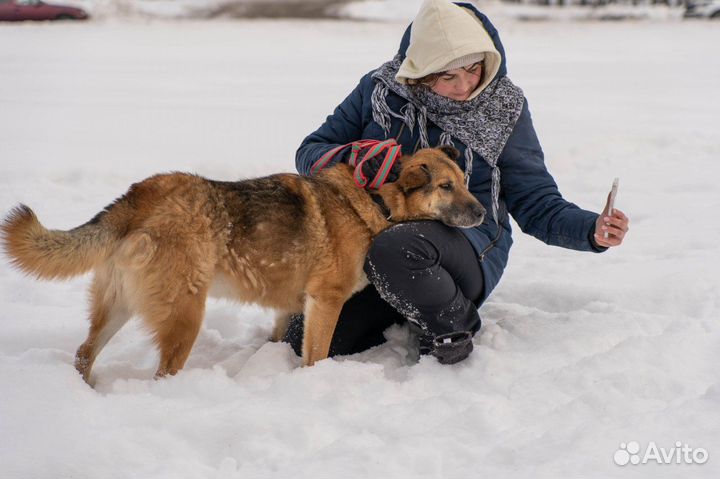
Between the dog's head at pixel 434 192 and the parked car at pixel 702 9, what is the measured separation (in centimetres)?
1858

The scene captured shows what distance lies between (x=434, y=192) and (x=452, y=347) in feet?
2.42

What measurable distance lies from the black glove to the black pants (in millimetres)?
39

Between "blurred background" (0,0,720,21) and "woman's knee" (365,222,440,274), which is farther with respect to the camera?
"blurred background" (0,0,720,21)

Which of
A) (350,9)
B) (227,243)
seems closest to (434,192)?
(227,243)

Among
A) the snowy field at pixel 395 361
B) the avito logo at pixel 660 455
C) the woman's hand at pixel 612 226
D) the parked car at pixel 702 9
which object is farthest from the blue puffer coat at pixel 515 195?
the parked car at pixel 702 9

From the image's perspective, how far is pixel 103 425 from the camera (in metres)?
2.48

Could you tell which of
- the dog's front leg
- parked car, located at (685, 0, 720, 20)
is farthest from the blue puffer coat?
parked car, located at (685, 0, 720, 20)

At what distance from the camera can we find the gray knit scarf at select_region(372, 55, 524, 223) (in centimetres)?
336

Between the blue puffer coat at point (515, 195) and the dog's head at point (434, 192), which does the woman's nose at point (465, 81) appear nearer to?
the blue puffer coat at point (515, 195)

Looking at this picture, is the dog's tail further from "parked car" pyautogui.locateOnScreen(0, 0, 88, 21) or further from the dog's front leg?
"parked car" pyautogui.locateOnScreen(0, 0, 88, 21)

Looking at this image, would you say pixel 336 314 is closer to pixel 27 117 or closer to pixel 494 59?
pixel 494 59

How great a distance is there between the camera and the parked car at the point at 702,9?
1861 cm

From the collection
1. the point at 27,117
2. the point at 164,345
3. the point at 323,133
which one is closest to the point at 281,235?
the point at 164,345

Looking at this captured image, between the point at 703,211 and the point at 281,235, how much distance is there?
400 centimetres
